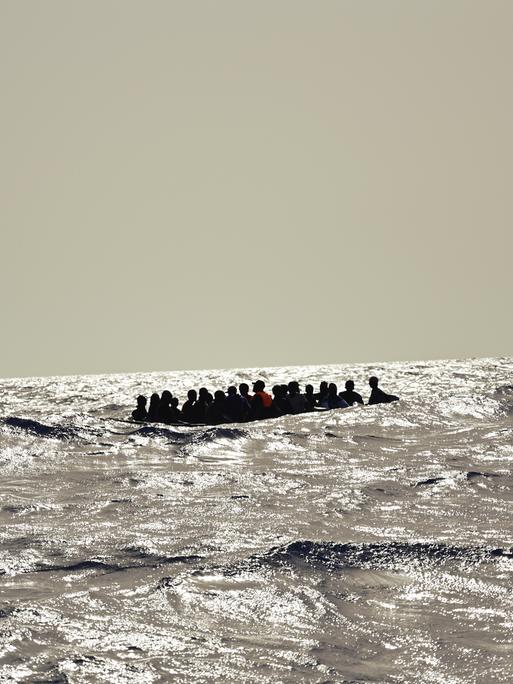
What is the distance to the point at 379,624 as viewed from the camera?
284 inches

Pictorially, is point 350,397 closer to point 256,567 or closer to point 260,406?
point 260,406

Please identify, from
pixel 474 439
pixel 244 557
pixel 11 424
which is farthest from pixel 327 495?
pixel 11 424

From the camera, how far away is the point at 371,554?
936 cm

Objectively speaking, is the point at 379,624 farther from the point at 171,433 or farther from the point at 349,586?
the point at 171,433

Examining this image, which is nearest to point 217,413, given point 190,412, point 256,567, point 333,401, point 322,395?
point 190,412

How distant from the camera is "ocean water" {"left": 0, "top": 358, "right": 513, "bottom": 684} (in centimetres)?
643

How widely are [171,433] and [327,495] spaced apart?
25.8 ft

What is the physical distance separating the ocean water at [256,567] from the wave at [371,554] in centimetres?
3

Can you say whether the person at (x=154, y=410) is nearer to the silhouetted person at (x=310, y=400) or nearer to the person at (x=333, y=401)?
the silhouetted person at (x=310, y=400)

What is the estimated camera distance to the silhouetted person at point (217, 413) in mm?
24156

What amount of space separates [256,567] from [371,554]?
1.13m

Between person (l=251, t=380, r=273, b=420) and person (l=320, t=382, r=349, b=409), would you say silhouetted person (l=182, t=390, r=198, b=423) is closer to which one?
person (l=251, t=380, r=273, b=420)

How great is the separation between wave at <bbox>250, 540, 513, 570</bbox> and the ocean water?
0.03m

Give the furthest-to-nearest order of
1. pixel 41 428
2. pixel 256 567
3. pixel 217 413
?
pixel 217 413 < pixel 41 428 < pixel 256 567
